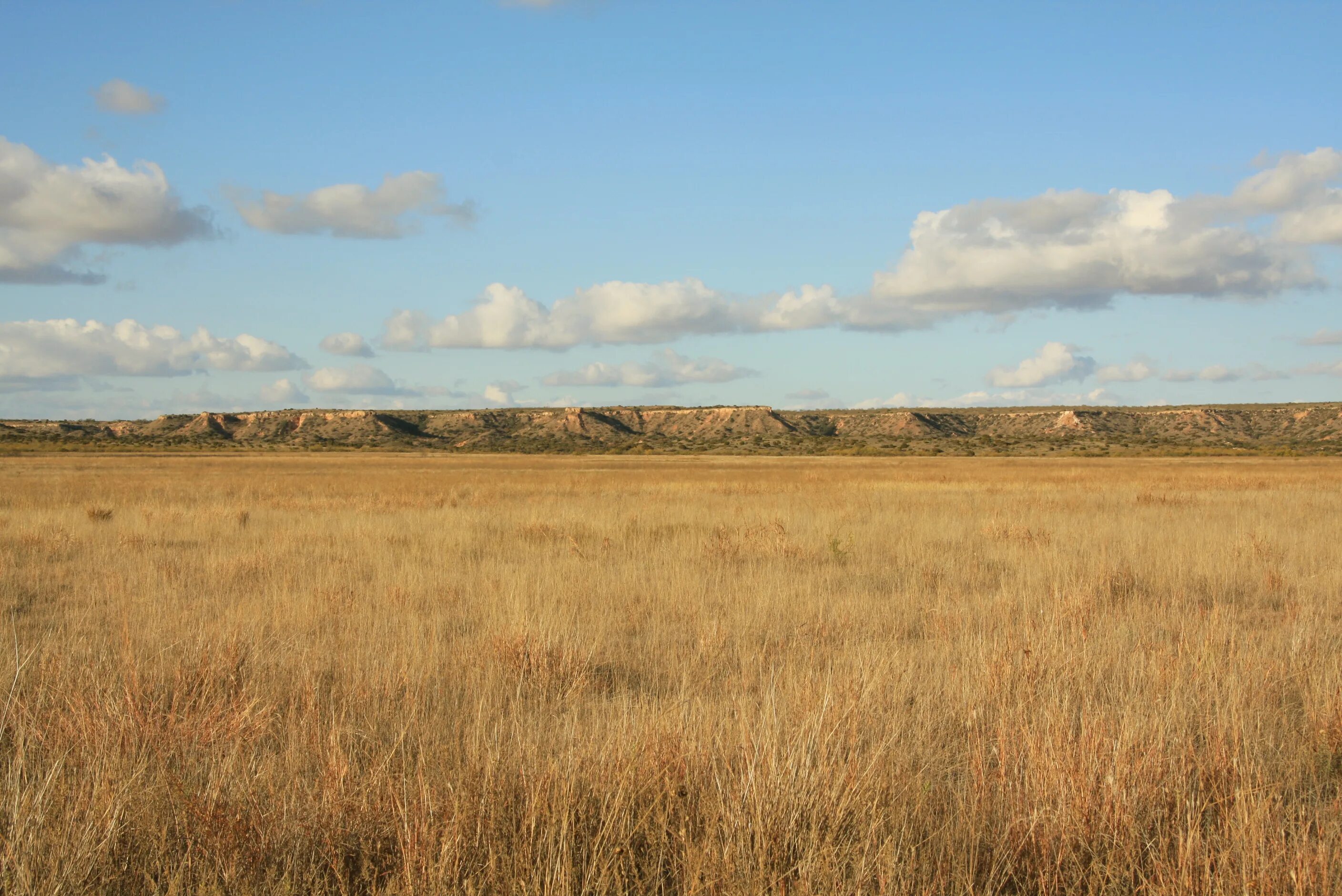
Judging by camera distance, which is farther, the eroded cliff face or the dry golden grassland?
the eroded cliff face

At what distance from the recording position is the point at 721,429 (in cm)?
15175

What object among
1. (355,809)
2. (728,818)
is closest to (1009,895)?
(728,818)

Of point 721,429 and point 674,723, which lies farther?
point 721,429

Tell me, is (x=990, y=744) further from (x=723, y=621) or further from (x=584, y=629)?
(x=584, y=629)

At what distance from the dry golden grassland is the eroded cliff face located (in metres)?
91.0

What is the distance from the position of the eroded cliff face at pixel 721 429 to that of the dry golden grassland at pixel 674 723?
91047mm

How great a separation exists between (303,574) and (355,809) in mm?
8048

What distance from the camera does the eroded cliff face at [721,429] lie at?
113 meters

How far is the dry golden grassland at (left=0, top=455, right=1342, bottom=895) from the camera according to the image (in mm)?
3076

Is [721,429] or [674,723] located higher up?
[721,429]

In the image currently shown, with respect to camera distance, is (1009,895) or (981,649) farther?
(981,649)

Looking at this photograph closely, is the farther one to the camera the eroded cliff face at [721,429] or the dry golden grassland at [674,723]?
the eroded cliff face at [721,429]

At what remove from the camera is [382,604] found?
8586 mm

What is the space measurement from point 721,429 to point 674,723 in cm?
14786
